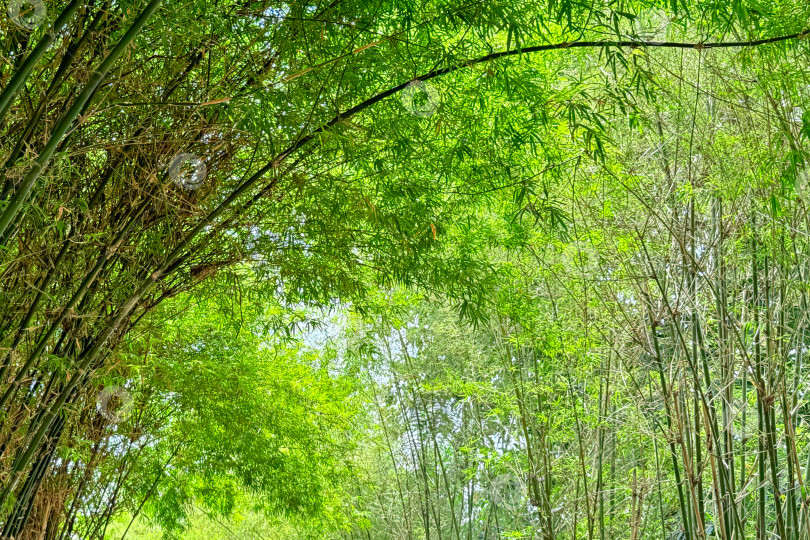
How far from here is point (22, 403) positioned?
7.59ft

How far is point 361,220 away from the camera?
316 centimetres

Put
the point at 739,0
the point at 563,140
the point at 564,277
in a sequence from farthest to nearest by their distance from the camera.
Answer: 1. the point at 564,277
2. the point at 563,140
3. the point at 739,0

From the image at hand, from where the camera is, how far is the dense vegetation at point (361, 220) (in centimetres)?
210

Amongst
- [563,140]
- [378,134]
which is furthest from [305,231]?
[563,140]

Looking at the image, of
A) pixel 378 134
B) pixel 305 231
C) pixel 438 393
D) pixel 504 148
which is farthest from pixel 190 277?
pixel 438 393

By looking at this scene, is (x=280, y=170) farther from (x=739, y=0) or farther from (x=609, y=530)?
(x=609, y=530)

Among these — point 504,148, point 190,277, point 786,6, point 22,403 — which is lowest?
point 22,403

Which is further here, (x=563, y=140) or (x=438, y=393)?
(x=438, y=393)

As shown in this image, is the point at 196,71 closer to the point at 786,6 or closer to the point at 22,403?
the point at 22,403

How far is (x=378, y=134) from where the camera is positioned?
8.89 feet

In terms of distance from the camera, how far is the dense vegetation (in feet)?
6.88

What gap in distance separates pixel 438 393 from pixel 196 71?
503 cm

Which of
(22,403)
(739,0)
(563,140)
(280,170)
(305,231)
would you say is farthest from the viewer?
(563,140)

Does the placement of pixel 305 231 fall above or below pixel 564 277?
below
